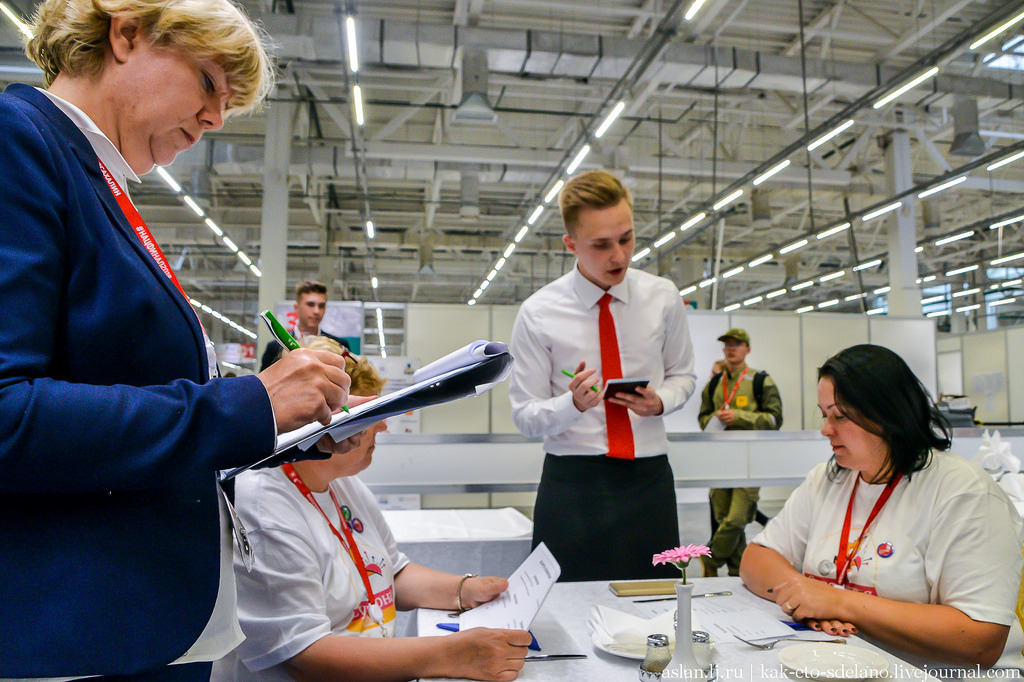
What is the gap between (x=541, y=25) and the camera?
825 cm

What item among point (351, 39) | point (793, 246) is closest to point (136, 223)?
point (351, 39)


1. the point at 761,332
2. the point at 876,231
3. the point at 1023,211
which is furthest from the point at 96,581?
the point at 876,231

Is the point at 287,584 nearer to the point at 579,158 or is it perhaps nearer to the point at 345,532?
the point at 345,532

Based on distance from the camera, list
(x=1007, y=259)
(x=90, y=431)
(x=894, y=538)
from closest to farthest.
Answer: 1. (x=90, y=431)
2. (x=894, y=538)
3. (x=1007, y=259)

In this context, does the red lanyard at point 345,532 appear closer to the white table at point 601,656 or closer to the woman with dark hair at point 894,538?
the white table at point 601,656

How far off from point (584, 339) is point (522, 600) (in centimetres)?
89

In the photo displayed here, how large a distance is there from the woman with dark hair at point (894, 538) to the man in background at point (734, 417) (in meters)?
3.30

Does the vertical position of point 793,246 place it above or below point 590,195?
above

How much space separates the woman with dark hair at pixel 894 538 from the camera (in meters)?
1.34

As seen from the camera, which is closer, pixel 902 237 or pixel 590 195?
pixel 590 195

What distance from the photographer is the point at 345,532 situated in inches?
59.4

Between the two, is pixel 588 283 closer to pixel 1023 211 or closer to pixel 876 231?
pixel 1023 211

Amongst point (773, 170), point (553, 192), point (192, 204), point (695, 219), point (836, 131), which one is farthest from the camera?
point (553, 192)

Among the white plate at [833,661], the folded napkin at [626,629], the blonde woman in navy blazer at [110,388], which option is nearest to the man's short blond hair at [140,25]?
the blonde woman in navy blazer at [110,388]
